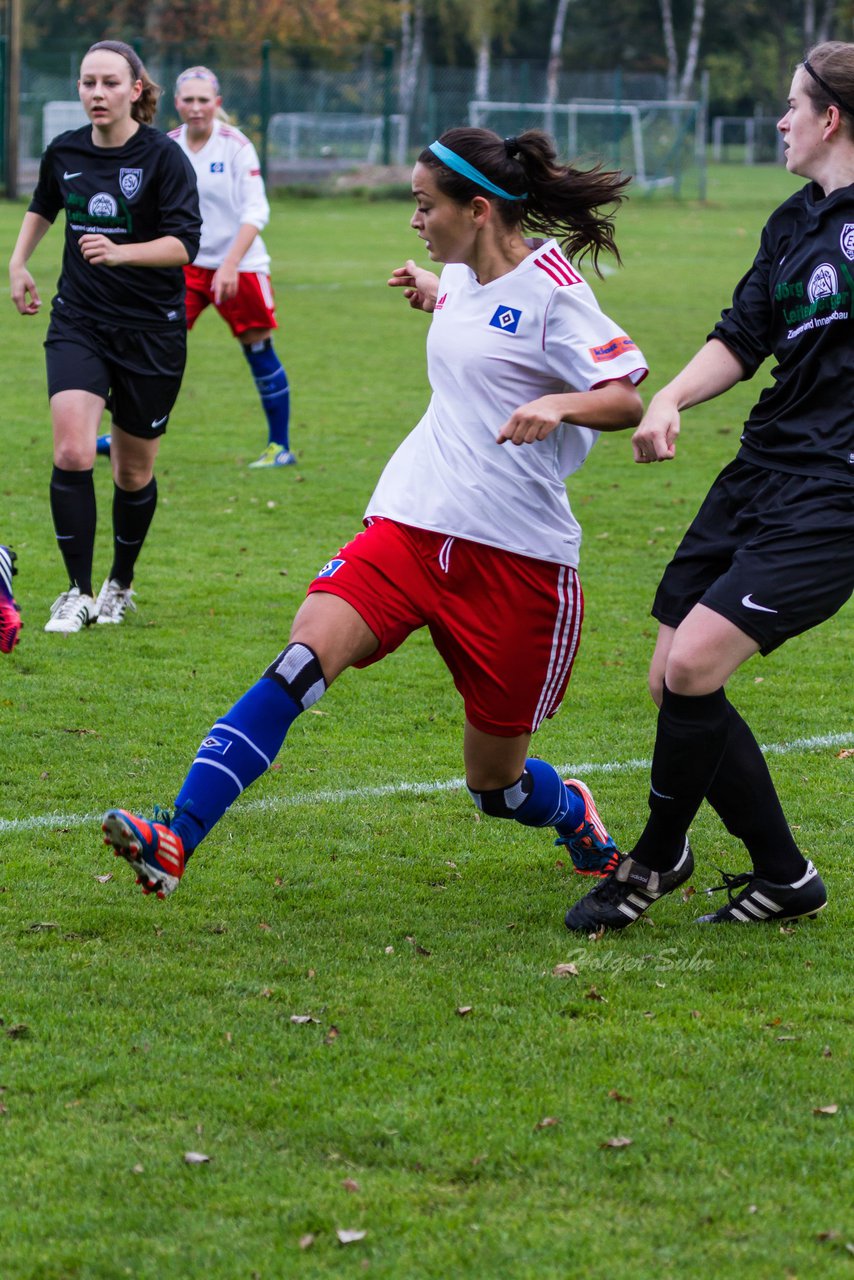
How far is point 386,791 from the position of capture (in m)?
5.41

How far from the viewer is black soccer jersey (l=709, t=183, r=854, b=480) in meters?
3.92

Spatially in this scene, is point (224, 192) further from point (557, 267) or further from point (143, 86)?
point (557, 267)

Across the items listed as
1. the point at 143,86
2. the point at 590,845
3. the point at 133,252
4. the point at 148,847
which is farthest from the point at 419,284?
the point at 143,86

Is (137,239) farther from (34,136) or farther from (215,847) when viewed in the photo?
(34,136)

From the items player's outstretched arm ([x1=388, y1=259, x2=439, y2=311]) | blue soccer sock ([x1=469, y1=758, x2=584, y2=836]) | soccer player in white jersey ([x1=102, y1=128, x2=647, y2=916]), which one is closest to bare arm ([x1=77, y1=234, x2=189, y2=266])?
player's outstretched arm ([x1=388, y1=259, x2=439, y2=311])

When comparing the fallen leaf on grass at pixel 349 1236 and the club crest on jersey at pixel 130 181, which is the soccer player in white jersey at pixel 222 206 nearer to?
the club crest on jersey at pixel 130 181

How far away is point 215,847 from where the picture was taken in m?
4.87

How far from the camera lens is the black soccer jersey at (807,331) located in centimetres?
392

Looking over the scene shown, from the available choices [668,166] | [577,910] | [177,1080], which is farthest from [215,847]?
[668,166]

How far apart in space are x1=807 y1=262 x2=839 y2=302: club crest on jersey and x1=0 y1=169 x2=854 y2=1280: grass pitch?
63.7 inches

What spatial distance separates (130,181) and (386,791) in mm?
2961

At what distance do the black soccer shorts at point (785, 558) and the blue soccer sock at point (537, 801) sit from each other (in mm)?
719

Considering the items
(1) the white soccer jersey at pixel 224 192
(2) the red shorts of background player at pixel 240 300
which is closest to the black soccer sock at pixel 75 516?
(2) the red shorts of background player at pixel 240 300

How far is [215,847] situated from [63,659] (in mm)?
2205
